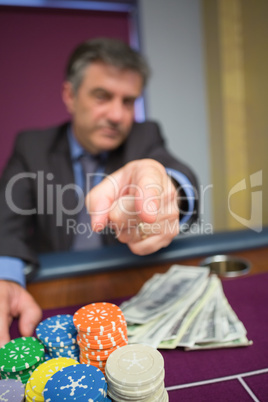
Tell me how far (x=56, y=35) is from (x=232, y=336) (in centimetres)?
343

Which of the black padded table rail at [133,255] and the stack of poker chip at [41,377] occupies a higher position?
the stack of poker chip at [41,377]

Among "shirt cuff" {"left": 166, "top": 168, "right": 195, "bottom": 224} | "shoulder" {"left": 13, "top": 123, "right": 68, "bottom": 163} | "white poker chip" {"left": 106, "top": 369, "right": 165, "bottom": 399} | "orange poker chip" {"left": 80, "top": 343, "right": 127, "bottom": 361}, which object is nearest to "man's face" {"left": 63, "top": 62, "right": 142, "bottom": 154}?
"shoulder" {"left": 13, "top": 123, "right": 68, "bottom": 163}

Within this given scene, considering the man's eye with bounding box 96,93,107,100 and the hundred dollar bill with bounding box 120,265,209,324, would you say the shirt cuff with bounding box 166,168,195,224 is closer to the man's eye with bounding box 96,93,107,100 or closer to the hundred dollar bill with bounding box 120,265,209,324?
the hundred dollar bill with bounding box 120,265,209,324

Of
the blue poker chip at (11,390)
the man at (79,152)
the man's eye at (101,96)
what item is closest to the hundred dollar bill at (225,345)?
the blue poker chip at (11,390)

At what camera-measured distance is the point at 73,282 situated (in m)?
A: 1.34

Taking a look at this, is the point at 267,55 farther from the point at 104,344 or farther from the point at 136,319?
the point at 104,344

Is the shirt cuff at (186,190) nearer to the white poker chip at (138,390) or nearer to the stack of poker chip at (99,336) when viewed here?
the stack of poker chip at (99,336)

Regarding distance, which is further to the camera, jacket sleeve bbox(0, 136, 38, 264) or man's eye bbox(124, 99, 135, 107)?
man's eye bbox(124, 99, 135, 107)

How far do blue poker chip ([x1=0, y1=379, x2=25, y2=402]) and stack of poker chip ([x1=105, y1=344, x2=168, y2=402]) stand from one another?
17 centimetres

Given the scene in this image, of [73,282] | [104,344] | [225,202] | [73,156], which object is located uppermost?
[73,156]

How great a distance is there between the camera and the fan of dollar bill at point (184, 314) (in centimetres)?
90

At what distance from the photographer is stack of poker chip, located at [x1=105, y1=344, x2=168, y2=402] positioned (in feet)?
2.09

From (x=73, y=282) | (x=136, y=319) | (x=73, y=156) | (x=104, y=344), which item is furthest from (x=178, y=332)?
(x=73, y=156)

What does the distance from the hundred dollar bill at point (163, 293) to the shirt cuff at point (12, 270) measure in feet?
1.26
